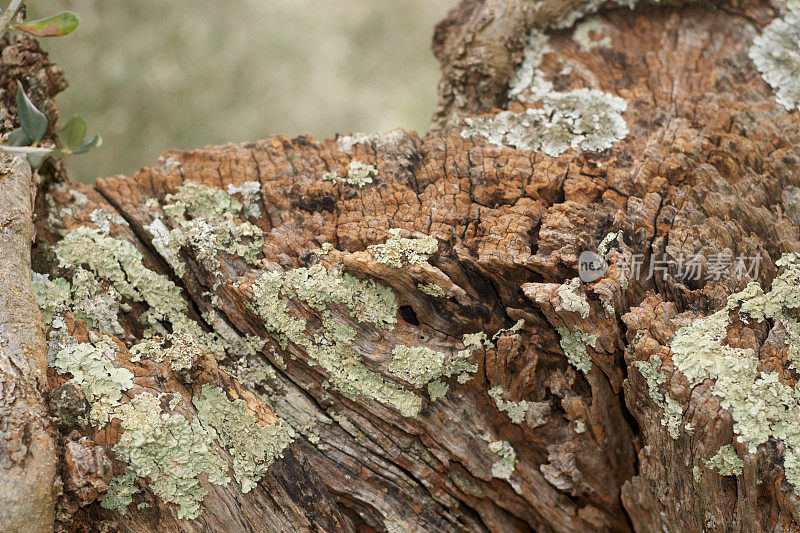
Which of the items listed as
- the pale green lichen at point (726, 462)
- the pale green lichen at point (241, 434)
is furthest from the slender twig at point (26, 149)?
the pale green lichen at point (726, 462)

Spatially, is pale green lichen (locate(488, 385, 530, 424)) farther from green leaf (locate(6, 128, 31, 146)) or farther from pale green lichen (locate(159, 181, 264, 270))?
green leaf (locate(6, 128, 31, 146))

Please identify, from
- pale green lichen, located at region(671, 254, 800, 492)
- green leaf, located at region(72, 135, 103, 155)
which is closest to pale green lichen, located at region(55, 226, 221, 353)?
green leaf, located at region(72, 135, 103, 155)

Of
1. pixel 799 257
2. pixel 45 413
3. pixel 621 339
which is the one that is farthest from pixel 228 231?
pixel 799 257

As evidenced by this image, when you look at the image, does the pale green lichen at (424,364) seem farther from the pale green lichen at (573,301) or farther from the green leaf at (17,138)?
the green leaf at (17,138)

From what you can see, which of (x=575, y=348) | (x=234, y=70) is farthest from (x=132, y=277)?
(x=234, y=70)

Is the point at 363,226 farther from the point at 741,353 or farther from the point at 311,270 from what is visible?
the point at 741,353

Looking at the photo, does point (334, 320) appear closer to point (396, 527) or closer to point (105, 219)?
point (396, 527)

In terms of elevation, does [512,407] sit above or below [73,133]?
above

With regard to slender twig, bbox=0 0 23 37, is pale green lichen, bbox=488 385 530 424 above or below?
above
